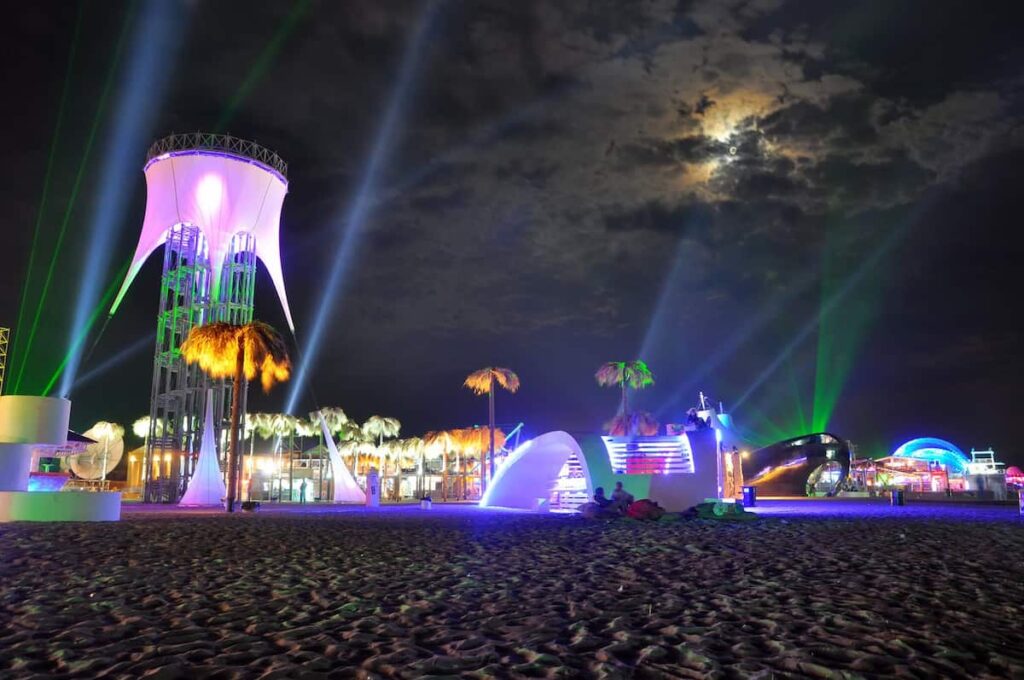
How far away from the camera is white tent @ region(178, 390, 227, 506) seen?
39469 millimetres

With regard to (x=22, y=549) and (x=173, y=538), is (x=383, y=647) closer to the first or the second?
(x=22, y=549)

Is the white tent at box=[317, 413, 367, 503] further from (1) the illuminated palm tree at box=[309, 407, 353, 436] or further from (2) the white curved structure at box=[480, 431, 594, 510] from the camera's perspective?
(1) the illuminated palm tree at box=[309, 407, 353, 436]

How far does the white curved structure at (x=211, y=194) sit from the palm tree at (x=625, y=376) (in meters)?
25.2

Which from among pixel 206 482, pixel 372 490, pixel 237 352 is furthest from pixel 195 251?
pixel 372 490

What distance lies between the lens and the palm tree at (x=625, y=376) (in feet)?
173

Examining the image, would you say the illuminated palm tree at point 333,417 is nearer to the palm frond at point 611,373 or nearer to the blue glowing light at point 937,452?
the palm frond at point 611,373

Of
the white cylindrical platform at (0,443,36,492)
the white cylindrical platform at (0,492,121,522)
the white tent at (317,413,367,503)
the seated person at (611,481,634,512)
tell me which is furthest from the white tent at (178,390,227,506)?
the seated person at (611,481,634,512)

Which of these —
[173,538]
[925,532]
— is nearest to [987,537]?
[925,532]

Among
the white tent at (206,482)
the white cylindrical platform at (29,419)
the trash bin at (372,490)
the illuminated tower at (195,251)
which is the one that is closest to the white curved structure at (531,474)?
the trash bin at (372,490)

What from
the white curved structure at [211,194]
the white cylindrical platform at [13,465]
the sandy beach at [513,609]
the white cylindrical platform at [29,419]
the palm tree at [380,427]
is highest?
the white curved structure at [211,194]

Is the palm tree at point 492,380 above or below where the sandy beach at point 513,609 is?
above

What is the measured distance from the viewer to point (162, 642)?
6043mm

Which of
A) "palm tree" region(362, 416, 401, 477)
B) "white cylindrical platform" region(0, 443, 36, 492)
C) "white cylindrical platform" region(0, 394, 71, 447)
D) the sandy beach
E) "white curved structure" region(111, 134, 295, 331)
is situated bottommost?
the sandy beach

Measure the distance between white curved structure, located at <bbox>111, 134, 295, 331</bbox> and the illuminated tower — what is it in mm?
64
